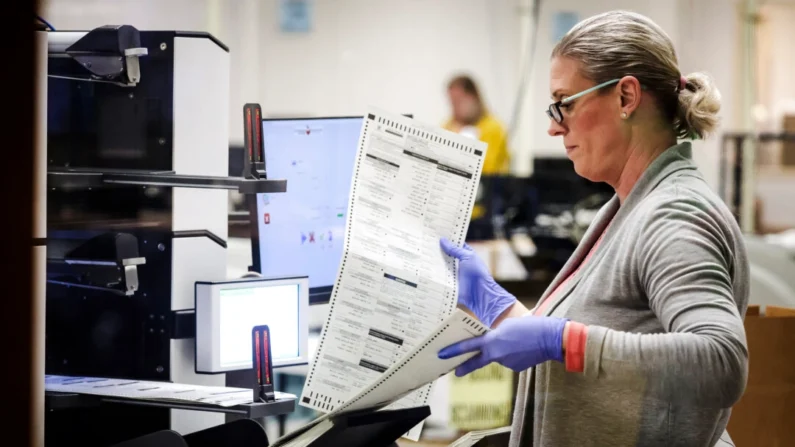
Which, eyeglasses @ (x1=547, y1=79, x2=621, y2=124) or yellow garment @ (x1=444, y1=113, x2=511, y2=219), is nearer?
eyeglasses @ (x1=547, y1=79, x2=621, y2=124)

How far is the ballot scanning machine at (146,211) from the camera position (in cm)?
141

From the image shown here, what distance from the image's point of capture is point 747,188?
532cm

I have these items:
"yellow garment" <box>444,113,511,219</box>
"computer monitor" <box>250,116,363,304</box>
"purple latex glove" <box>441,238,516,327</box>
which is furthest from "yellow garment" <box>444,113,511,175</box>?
"purple latex glove" <box>441,238,516,327</box>

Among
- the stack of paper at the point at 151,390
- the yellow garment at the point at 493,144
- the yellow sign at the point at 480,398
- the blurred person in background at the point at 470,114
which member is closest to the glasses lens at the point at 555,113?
the stack of paper at the point at 151,390

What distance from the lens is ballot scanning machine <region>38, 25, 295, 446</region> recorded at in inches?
55.5

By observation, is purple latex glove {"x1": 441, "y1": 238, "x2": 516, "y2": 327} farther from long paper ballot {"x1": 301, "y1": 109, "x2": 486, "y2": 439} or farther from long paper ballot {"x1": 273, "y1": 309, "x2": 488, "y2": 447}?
long paper ballot {"x1": 273, "y1": 309, "x2": 488, "y2": 447}

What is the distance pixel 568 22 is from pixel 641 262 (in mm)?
5315

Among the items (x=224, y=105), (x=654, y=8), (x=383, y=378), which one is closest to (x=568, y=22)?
(x=654, y=8)

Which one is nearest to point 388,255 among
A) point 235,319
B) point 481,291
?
point 481,291

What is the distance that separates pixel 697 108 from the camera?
3.93 feet

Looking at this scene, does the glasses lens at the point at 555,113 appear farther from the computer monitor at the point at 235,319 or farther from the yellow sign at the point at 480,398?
the yellow sign at the point at 480,398

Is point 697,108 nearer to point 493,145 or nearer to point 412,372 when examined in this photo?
point 412,372

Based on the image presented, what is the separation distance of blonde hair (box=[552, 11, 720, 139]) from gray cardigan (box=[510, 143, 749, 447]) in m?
0.06

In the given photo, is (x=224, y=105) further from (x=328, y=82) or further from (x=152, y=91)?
(x=328, y=82)
